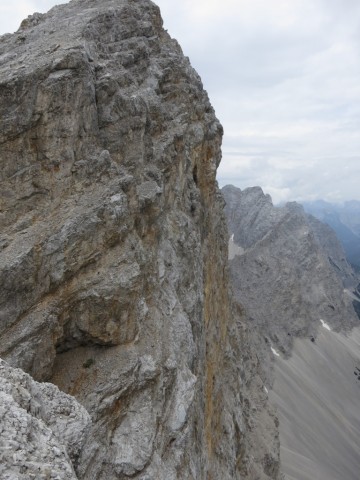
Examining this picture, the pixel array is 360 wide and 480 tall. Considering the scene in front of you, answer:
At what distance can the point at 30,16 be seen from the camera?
32469 mm

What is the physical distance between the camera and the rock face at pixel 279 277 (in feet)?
395

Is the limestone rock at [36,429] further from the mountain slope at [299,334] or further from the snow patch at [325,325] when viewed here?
the snow patch at [325,325]

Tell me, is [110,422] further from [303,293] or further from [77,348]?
[303,293]

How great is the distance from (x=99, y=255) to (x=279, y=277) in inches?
4476

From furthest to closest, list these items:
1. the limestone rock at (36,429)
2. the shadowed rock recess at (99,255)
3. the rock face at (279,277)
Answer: the rock face at (279,277), the shadowed rock recess at (99,255), the limestone rock at (36,429)

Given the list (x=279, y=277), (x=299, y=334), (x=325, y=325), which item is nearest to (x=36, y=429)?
(x=299, y=334)

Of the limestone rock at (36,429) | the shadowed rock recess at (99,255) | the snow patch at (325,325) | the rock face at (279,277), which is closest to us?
the limestone rock at (36,429)

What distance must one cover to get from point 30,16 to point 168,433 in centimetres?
3142

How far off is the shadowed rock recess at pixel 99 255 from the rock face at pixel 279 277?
81.4 m

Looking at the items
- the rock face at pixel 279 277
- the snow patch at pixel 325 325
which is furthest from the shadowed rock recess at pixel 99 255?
the snow patch at pixel 325 325

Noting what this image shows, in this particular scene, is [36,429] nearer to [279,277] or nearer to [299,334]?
[299,334]

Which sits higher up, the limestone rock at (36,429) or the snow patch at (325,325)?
the limestone rock at (36,429)

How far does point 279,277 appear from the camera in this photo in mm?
127438

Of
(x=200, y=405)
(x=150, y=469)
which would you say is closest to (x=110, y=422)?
(x=150, y=469)
